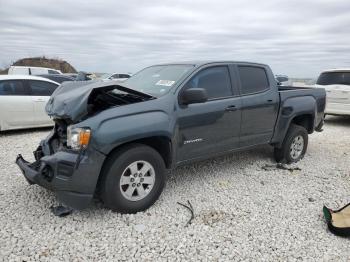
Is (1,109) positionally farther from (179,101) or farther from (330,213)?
(330,213)

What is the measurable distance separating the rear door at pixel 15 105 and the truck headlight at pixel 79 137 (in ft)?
17.7

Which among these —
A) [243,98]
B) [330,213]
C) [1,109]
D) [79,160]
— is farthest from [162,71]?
[1,109]

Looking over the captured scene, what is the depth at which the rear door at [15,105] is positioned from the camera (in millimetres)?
8031

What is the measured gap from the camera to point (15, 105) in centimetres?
815

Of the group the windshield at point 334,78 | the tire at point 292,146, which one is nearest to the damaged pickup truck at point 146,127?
the tire at point 292,146

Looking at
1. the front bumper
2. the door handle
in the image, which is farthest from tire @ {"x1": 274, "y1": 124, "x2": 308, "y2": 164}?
the front bumper

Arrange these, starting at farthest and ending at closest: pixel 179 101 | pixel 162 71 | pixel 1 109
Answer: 1. pixel 1 109
2. pixel 162 71
3. pixel 179 101

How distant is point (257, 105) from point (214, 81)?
901 millimetres

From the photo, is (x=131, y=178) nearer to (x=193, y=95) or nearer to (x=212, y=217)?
(x=212, y=217)

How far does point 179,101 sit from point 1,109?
560cm

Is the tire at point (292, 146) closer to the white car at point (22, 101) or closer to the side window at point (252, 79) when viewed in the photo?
the side window at point (252, 79)

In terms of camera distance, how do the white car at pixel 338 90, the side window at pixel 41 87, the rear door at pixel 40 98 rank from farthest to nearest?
1. the white car at pixel 338 90
2. the side window at pixel 41 87
3. the rear door at pixel 40 98

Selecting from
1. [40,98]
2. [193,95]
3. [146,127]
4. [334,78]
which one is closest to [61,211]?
[146,127]

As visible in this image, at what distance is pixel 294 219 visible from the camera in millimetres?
3967
